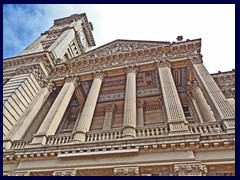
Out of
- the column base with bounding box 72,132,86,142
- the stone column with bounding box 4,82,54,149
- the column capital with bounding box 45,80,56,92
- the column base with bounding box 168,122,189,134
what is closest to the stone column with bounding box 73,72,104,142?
the column base with bounding box 72,132,86,142

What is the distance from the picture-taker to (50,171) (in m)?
12.6

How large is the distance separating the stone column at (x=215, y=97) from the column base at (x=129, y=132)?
4931mm

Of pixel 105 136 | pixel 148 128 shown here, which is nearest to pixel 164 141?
pixel 148 128

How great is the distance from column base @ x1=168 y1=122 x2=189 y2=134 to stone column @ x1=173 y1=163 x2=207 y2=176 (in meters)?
1.94

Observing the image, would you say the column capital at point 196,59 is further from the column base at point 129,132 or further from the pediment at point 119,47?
the column base at point 129,132

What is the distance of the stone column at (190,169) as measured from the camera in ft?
35.7

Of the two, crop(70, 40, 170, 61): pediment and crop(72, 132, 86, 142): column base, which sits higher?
crop(70, 40, 170, 61): pediment

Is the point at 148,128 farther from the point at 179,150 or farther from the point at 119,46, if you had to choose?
the point at 119,46

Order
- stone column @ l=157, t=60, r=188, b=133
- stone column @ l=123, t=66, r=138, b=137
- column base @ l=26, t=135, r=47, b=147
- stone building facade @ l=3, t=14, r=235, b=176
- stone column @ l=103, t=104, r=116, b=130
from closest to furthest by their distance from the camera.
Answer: stone building facade @ l=3, t=14, r=235, b=176, stone column @ l=157, t=60, r=188, b=133, stone column @ l=123, t=66, r=138, b=137, column base @ l=26, t=135, r=47, b=147, stone column @ l=103, t=104, r=116, b=130

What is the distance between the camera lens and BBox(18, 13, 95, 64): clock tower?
85.0 feet

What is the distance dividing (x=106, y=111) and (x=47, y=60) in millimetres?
7525

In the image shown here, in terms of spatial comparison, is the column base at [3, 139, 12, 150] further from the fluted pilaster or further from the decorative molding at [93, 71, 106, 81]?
the fluted pilaster

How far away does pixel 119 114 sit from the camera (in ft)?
74.1

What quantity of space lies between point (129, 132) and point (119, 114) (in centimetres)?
894
